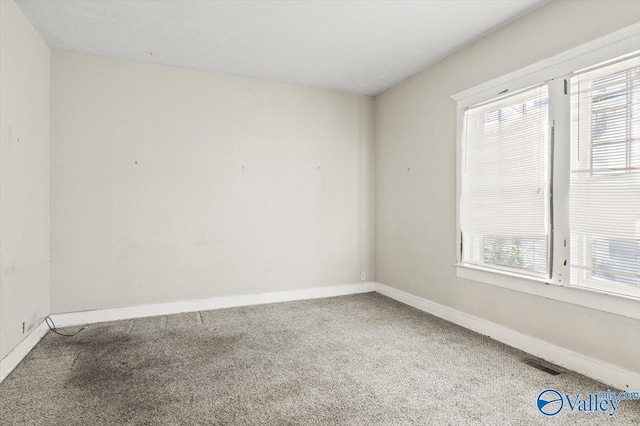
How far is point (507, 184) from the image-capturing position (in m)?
3.03

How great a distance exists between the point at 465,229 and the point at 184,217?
2995 mm

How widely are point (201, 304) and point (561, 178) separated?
3.67m

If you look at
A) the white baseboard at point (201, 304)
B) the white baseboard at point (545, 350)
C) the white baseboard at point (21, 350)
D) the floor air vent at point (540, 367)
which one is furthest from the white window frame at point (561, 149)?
the white baseboard at point (21, 350)

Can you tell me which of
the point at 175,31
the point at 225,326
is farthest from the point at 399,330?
the point at 175,31

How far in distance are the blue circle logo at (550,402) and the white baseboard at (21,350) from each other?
341 cm

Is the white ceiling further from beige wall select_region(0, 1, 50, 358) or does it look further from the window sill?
the window sill

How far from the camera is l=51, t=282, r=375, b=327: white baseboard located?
3528mm

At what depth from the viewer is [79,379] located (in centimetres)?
237

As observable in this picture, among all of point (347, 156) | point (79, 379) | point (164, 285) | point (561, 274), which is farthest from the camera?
point (347, 156)

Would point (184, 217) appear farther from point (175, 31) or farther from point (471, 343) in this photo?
point (471, 343)

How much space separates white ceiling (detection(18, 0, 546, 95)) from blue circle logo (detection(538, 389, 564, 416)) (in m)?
2.75

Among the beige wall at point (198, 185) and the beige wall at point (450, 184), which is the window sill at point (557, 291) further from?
the beige wall at point (198, 185)

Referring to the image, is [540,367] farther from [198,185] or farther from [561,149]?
[198,185]

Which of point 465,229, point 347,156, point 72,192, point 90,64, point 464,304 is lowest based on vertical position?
point 464,304
